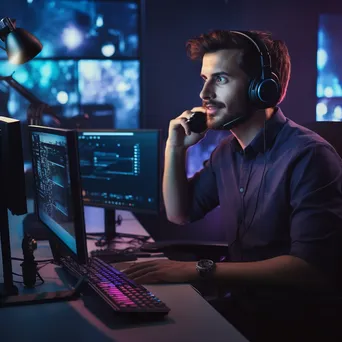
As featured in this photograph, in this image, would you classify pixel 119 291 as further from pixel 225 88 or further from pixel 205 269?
pixel 225 88

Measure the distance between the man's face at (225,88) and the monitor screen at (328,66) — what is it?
5.87 feet

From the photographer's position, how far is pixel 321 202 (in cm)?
159

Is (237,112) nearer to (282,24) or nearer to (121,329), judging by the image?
(121,329)

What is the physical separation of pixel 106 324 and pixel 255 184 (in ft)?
2.76

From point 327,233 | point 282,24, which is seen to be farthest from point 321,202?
point 282,24

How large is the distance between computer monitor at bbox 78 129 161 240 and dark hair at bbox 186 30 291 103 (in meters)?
0.42

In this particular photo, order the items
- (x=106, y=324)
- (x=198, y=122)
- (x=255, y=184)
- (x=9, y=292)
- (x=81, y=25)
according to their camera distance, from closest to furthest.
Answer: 1. (x=106, y=324)
2. (x=9, y=292)
3. (x=255, y=184)
4. (x=198, y=122)
5. (x=81, y=25)

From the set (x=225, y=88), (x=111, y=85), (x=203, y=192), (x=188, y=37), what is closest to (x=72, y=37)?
(x=111, y=85)

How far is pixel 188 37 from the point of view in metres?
3.37

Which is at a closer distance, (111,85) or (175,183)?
(175,183)

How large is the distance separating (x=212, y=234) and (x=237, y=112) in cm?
154

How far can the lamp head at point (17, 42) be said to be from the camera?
190cm

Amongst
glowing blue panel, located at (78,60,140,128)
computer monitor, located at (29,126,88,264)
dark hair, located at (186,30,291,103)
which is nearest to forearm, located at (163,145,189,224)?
dark hair, located at (186,30,291,103)

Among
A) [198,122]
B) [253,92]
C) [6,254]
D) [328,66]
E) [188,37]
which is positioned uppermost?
[188,37]
